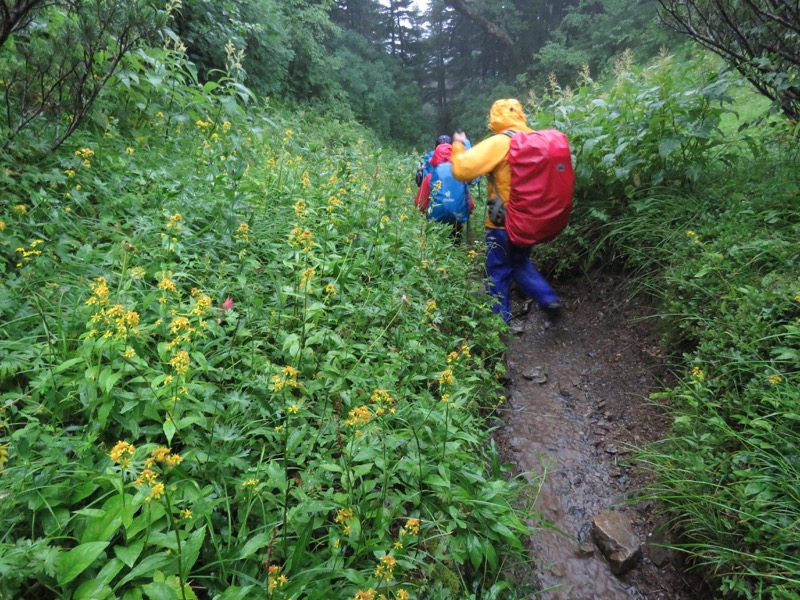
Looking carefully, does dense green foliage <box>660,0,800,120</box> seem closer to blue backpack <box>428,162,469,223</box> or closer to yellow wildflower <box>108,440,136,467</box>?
blue backpack <box>428,162,469,223</box>

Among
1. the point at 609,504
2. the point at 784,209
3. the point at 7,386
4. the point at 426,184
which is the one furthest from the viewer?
the point at 426,184

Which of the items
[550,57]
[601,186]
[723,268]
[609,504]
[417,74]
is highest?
[417,74]

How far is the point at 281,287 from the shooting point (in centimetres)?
282

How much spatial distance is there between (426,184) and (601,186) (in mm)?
2115

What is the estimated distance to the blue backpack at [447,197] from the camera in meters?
5.08

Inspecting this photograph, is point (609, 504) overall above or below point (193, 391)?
below

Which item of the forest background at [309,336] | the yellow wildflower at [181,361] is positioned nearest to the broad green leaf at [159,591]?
the forest background at [309,336]

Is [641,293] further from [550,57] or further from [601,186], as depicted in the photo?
[550,57]

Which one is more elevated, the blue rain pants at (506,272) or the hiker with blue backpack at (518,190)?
the hiker with blue backpack at (518,190)

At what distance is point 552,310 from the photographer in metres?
4.44

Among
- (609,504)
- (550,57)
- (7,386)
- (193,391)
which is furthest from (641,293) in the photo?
(550,57)

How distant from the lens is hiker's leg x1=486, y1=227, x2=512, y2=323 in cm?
434

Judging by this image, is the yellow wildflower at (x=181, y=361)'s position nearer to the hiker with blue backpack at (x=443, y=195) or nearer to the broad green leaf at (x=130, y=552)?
the broad green leaf at (x=130, y=552)

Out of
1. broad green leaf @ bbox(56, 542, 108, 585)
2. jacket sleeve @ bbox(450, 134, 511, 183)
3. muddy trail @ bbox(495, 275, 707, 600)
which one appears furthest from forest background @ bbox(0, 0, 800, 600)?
jacket sleeve @ bbox(450, 134, 511, 183)
